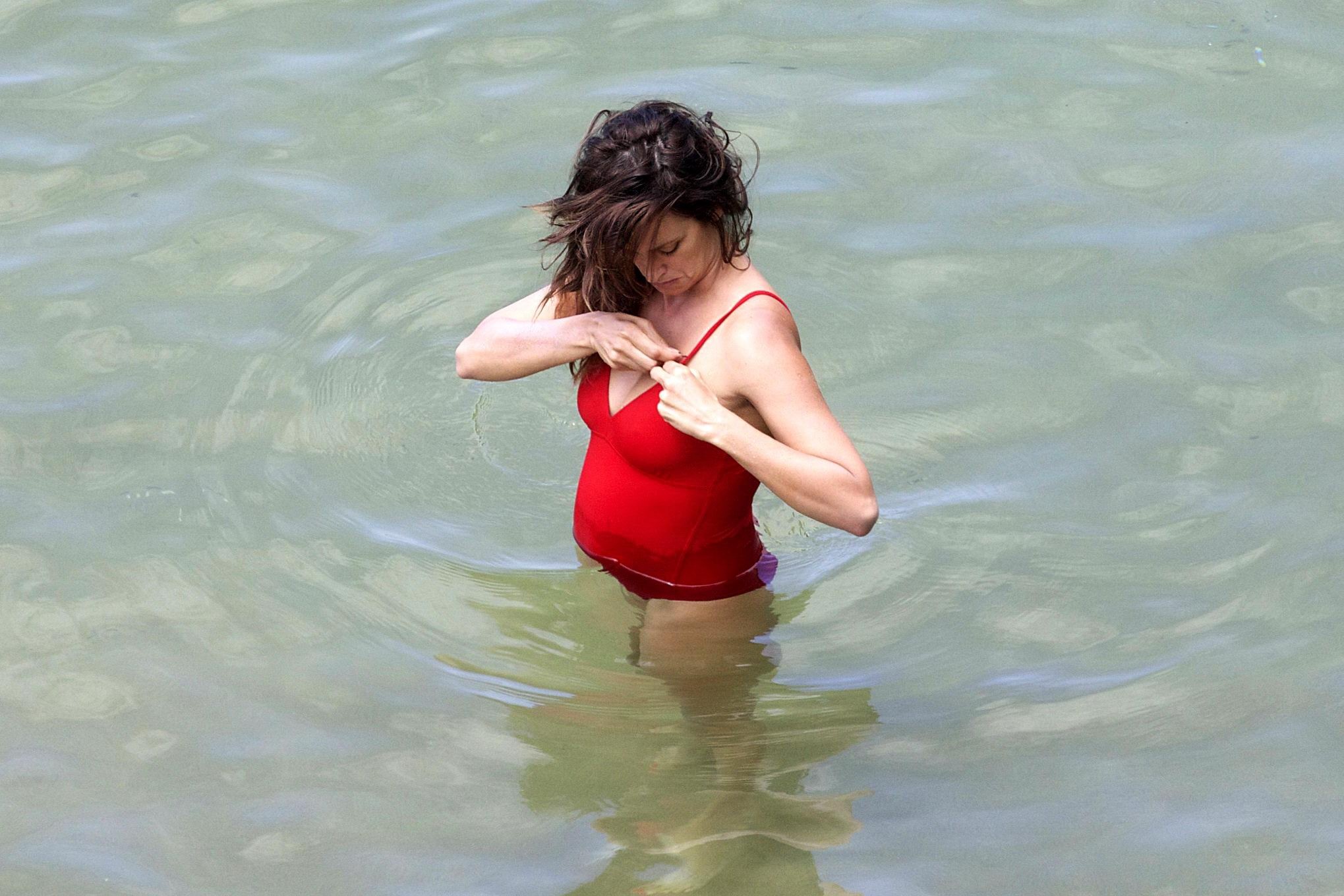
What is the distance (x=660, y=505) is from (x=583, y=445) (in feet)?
5.60

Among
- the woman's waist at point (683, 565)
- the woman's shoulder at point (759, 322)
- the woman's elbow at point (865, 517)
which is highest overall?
the woman's shoulder at point (759, 322)

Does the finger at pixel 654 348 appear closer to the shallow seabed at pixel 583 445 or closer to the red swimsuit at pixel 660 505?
the red swimsuit at pixel 660 505

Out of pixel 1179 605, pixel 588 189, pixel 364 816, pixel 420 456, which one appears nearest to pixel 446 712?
pixel 364 816

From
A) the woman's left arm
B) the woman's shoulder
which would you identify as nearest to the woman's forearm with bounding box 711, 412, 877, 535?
the woman's left arm

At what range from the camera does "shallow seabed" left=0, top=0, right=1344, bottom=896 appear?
12.1 ft

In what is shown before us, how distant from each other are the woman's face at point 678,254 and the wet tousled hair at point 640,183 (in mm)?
22

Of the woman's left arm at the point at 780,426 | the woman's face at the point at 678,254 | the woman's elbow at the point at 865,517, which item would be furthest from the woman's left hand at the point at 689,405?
the woman's elbow at the point at 865,517

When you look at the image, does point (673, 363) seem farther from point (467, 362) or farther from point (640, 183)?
point (467, 362)

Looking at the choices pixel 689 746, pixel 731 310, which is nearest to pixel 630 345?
pixel 731 310

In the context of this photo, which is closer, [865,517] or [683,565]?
[865,517]

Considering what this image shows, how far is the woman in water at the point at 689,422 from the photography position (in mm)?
3207

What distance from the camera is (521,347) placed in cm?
371

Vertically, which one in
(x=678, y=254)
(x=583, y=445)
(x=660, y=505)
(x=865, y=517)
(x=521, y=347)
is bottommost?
(x=583, y=445)

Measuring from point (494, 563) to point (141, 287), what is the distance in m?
2.21
